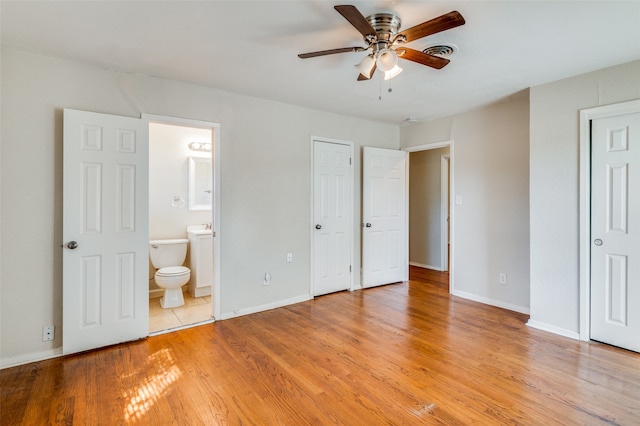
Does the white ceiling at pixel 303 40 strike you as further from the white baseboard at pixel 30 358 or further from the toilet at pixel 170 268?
the white baseboard at pixel 30 358

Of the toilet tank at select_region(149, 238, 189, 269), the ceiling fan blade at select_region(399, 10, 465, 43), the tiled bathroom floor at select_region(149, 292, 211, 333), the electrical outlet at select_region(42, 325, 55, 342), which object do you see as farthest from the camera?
the toilet tank at select_region(149, 238, 189, 269)

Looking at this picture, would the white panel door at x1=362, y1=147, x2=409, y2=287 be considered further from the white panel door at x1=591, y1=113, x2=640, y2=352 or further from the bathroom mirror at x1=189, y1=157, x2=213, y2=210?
the white panel door at x1=591, y1=113, x2=640, y2=352

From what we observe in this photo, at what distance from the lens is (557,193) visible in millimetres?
3049

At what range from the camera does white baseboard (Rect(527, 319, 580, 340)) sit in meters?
2.95

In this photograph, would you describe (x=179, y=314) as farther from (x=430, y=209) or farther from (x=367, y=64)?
(x=430, y=209)

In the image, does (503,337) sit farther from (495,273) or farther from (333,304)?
(333,304)

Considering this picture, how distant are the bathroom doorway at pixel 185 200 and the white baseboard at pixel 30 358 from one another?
1.18m

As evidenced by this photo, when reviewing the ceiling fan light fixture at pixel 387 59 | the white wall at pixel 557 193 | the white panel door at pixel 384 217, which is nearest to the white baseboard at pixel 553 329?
the white wall at pixel 557 193

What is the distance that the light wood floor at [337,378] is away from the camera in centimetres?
189

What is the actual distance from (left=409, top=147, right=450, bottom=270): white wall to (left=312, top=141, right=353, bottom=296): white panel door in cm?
227

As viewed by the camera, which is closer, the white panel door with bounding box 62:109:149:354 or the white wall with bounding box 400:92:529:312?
the white panel door with bounding box 62:109:149:354

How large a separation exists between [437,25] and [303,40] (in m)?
0.96

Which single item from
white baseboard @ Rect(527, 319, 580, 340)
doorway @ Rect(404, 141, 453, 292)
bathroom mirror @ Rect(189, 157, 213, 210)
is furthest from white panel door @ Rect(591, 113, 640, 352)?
bathroom mirror @ Rect(189, 157, 213, 210)

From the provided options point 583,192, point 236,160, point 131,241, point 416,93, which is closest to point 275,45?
point 236,160
